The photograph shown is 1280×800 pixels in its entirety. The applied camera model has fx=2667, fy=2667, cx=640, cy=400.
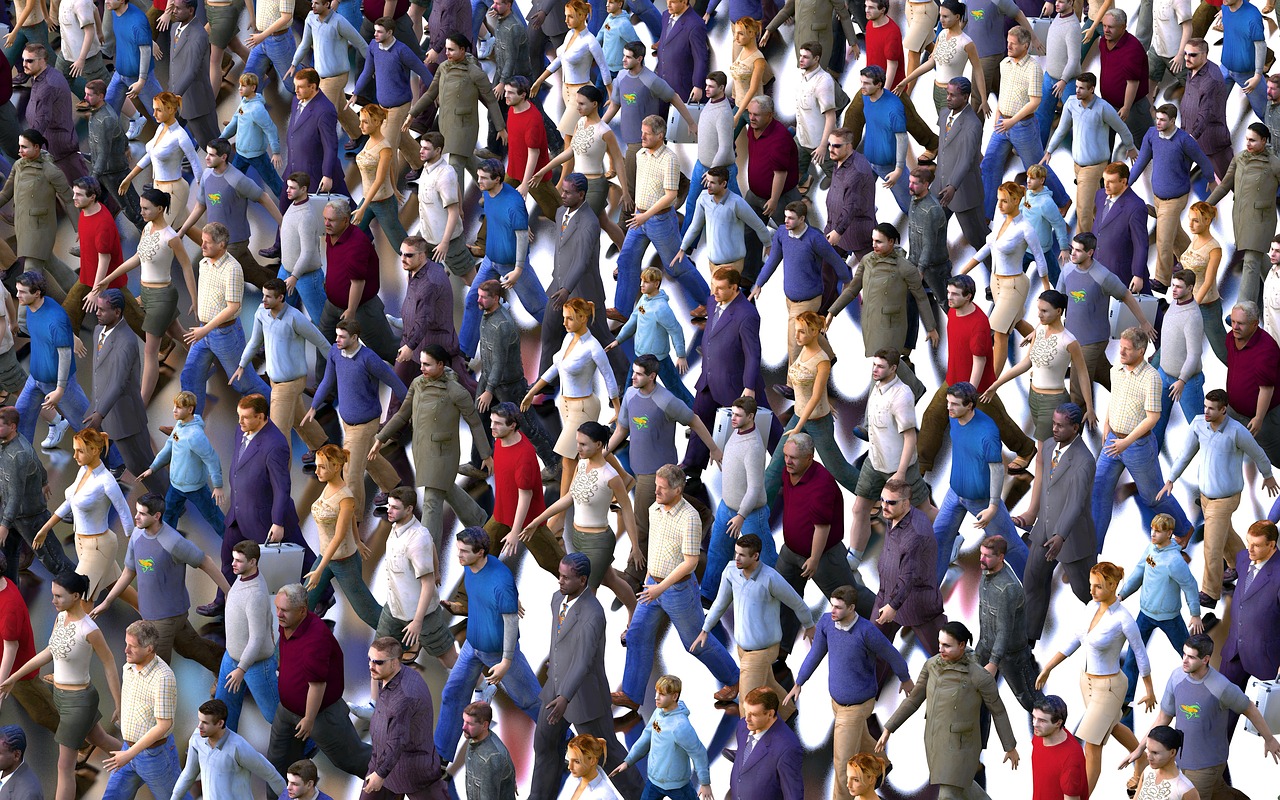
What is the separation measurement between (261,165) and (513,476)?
18.0 feet

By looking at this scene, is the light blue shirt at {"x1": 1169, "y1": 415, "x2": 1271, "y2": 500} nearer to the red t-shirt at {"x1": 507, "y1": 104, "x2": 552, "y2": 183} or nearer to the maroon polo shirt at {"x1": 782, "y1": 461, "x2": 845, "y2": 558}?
the maroon polo shirt at {"x1": 782, "y1": 461, "x2": 845, "y2": 558}

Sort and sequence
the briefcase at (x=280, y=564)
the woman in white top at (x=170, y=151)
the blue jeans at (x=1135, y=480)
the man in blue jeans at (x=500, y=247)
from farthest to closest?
the woman in white top at (x=170, y=151) → the man in blue jeans at (x=500, y=247) → the blue jeans at (x=1135, y=480) → the briefcase at (x=280, y=564)

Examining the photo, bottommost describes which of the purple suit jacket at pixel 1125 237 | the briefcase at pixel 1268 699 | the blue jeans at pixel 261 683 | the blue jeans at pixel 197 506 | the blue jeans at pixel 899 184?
the blue jeans at pixel 197 506

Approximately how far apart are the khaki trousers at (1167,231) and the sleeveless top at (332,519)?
703cm

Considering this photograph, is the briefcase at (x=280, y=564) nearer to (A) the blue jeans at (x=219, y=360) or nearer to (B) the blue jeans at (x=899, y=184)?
(A) the blue jeans at (x=219, y=360)

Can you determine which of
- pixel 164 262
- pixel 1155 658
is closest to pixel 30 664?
pixel 164 262

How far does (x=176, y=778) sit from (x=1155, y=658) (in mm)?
6368

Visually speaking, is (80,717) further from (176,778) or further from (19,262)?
(19,262)

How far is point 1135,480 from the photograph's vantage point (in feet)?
59.7

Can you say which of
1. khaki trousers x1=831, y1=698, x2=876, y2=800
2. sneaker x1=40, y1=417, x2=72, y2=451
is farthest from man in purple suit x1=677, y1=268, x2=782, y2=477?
sneaker x1=40, y1=417, x2=72, y2=451

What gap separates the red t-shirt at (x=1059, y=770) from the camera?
1520cm

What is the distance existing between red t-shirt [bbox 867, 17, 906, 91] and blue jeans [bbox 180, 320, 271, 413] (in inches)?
236

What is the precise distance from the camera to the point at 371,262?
20.0 m

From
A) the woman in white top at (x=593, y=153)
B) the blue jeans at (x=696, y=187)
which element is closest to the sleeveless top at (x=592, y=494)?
the woman in white top at (x=593, y=153)
